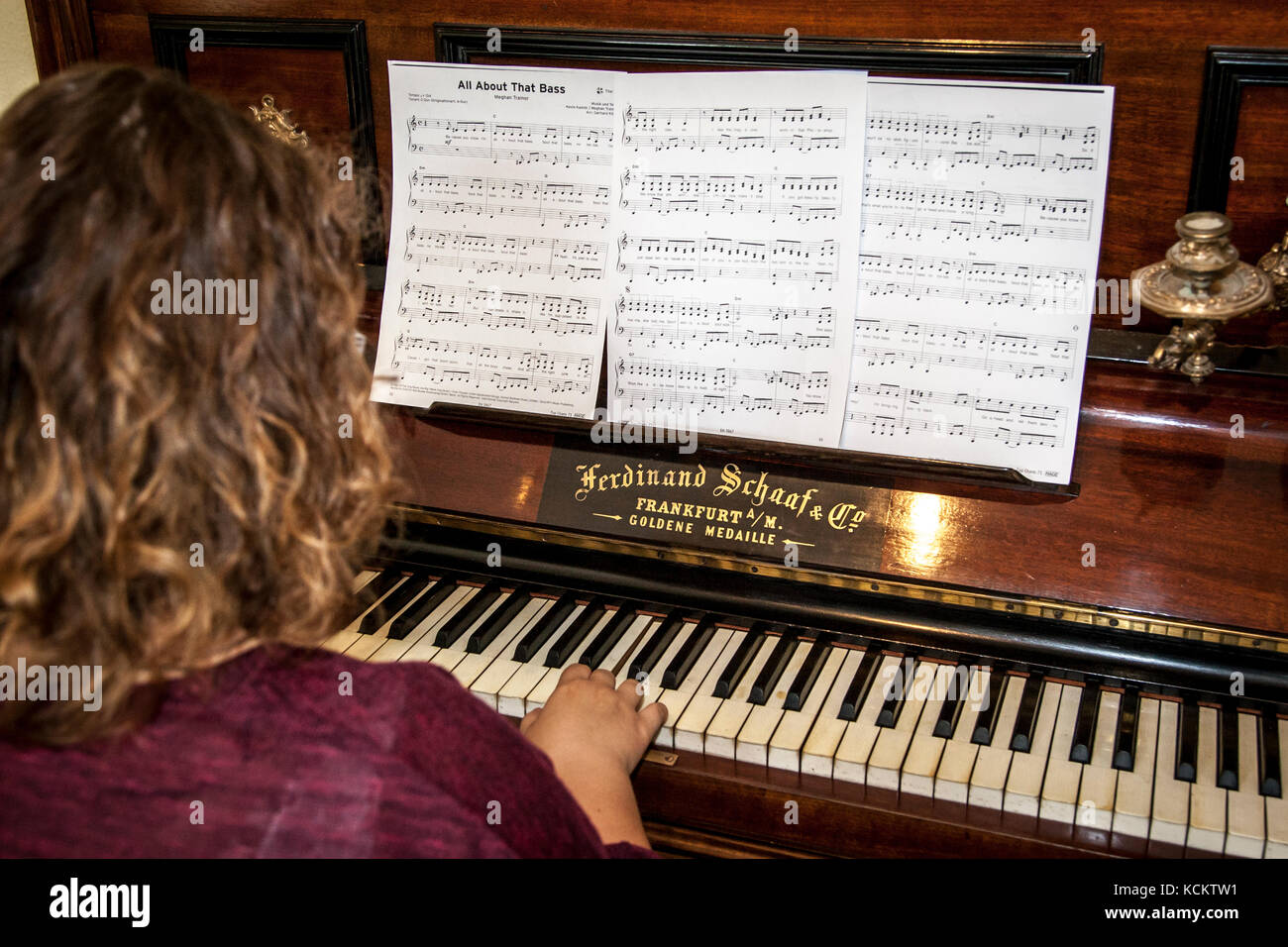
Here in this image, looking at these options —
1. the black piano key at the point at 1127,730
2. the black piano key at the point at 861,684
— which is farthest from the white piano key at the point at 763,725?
the black piano key at the point at 1127,730

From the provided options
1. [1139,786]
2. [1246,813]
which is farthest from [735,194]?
[1246,813]

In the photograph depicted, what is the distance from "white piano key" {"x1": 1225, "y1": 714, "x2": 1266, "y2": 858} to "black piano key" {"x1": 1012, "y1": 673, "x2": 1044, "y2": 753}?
0.30 m

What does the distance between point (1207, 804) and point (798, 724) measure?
0.64m

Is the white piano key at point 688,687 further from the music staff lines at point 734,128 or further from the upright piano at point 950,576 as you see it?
the music staff lines at point 734,128

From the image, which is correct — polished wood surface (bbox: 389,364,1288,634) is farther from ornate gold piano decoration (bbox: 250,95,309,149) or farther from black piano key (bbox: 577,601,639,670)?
ornate gold piano decoration (bbox: 250,95,309,149)

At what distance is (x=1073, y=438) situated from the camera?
6.18 feet

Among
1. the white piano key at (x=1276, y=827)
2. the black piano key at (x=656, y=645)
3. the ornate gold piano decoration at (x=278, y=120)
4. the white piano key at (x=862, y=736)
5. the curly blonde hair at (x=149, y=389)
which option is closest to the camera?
the curly blonde hair at (x=149, y=389)

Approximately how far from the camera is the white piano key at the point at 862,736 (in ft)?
5.76

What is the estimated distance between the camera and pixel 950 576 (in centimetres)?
198

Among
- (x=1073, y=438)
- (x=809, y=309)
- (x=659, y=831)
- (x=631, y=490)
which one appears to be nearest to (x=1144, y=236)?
(x=1073, y=438)

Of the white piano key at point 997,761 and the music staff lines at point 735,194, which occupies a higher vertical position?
the music staff lines at point 735,194

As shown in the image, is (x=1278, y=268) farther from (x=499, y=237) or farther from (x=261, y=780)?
(x=261, y=780)

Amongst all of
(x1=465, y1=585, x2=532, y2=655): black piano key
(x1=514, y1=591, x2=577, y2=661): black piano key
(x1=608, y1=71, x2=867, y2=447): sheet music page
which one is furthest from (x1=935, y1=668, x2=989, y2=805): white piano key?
(x1=465, y1=585, x2=532, y2=655): black piano key
